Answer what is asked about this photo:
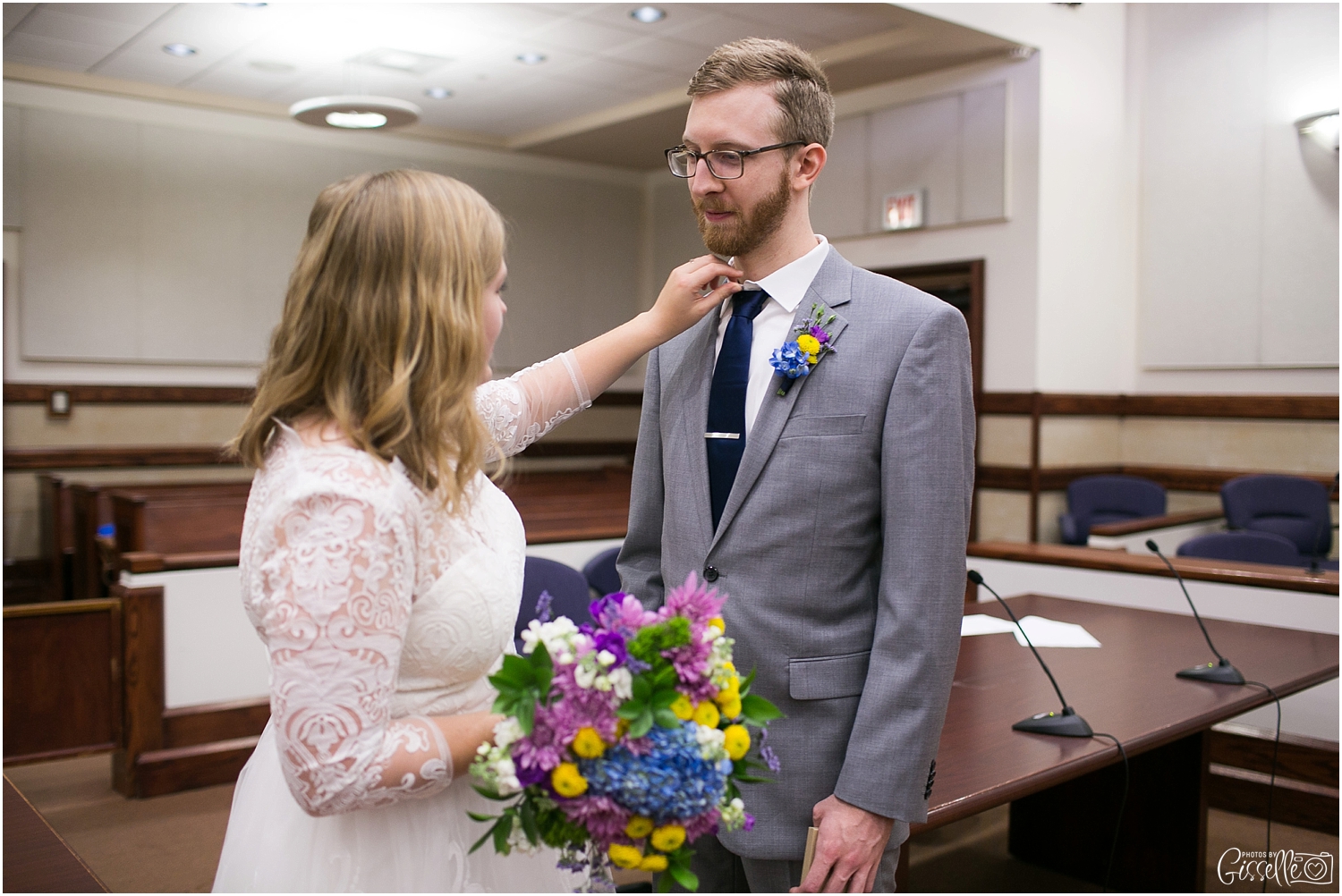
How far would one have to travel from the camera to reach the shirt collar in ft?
5.31

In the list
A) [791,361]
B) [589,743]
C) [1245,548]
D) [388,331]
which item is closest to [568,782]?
[589,743]

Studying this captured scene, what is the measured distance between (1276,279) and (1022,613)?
446cm

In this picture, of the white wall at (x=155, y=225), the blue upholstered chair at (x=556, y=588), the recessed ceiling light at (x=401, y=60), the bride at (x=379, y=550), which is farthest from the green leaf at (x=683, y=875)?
the white wall at (x=155, y=225)

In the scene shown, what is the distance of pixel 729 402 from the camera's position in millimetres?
1604

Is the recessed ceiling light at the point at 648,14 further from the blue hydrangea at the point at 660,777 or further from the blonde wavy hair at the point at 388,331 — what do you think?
the blue hydrangea at the point at 660,777

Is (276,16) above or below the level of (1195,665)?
above

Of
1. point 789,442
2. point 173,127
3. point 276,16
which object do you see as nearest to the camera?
point 789,442

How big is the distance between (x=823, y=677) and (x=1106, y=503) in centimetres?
581

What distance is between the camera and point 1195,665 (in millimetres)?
2746

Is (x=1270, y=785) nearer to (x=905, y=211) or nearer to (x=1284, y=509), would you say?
(x=1284, y=509)

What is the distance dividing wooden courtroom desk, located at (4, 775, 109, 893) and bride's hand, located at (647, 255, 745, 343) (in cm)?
108

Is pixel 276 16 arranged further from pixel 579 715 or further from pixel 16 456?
pixel 579 715

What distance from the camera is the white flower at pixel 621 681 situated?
1.02 m

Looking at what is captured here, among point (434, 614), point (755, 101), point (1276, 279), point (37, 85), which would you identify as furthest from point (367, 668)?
point (37, 85)
